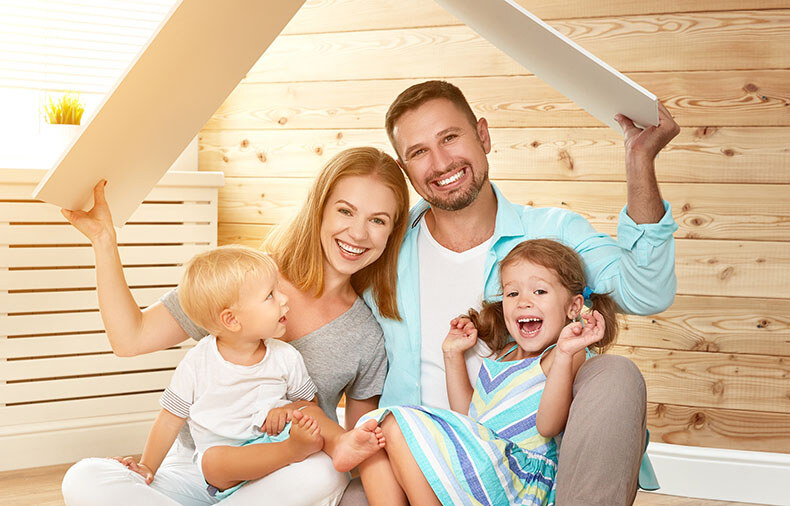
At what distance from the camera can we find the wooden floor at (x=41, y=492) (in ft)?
7.75

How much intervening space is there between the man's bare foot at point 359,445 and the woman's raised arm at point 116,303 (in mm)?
510

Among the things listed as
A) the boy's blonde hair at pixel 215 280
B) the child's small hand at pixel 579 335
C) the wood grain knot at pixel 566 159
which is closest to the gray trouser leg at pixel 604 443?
the child's small hand at pixel 579 335

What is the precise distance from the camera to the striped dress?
4.83ft

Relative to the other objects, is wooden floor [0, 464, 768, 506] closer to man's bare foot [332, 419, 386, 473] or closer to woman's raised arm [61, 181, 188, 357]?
woman's raised arm [61, 181, 188, 357]

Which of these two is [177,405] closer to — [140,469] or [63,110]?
[140,469]

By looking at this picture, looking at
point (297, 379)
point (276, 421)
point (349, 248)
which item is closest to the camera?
point (276, 421)

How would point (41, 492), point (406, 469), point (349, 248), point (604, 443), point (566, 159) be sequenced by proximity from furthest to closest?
point (566, 159), point (41, 492), point (349, 248), point (406, 469), point (604, 443)

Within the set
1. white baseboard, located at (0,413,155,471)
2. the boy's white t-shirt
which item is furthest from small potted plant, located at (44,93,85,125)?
the boy's white t-shirt

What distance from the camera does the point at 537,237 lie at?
75.6 inches

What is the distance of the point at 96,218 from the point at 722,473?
→ 80.1 inches

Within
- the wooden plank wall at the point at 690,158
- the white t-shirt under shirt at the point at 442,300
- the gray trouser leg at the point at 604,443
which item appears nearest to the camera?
the gray trouser leg at the point at 604,443

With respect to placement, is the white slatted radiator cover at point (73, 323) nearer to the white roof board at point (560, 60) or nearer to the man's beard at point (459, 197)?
the man's beard at point (459, 197)

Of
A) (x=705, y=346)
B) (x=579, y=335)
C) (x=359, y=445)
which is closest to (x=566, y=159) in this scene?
(x=705, y=346)

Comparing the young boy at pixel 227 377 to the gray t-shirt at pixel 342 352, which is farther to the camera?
the gray t-shirt at pixel 342 352
